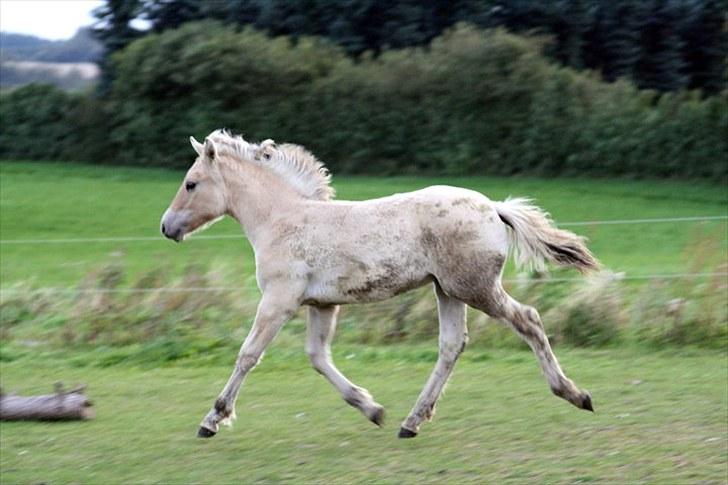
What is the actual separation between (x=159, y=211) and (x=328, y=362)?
15832 mm

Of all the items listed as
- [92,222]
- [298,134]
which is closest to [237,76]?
[298,134]

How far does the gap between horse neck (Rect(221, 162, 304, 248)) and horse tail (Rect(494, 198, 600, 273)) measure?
1394 mm

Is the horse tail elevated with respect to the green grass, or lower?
elevated

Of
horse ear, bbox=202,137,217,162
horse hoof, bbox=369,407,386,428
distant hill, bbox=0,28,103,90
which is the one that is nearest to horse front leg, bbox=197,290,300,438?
horse hoof, bbox=369,407,386,428

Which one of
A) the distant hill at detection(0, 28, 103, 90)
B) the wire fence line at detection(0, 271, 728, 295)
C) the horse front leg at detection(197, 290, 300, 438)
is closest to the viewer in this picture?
the horse front leg at detection(197, 290, 300, 438)

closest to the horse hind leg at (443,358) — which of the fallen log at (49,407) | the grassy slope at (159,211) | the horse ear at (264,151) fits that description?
the horse ear at (264,151)

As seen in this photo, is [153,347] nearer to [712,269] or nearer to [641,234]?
[712,269]

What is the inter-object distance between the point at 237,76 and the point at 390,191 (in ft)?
18.9

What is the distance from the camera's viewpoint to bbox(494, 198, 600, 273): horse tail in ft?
24.9

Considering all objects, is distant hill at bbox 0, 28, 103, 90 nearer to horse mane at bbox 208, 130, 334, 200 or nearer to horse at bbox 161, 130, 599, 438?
horse mane at bbox 208, 130, 334, 200

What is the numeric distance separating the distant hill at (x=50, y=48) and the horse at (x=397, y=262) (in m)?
24.0

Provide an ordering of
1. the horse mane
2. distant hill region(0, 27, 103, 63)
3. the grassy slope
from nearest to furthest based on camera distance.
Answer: the horse mane → the grassy slope → distant hill region(0, 27, 103, 63)

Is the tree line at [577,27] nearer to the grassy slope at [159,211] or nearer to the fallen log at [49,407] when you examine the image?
the grassy slope at [159,211]

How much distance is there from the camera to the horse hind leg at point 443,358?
304 inches
